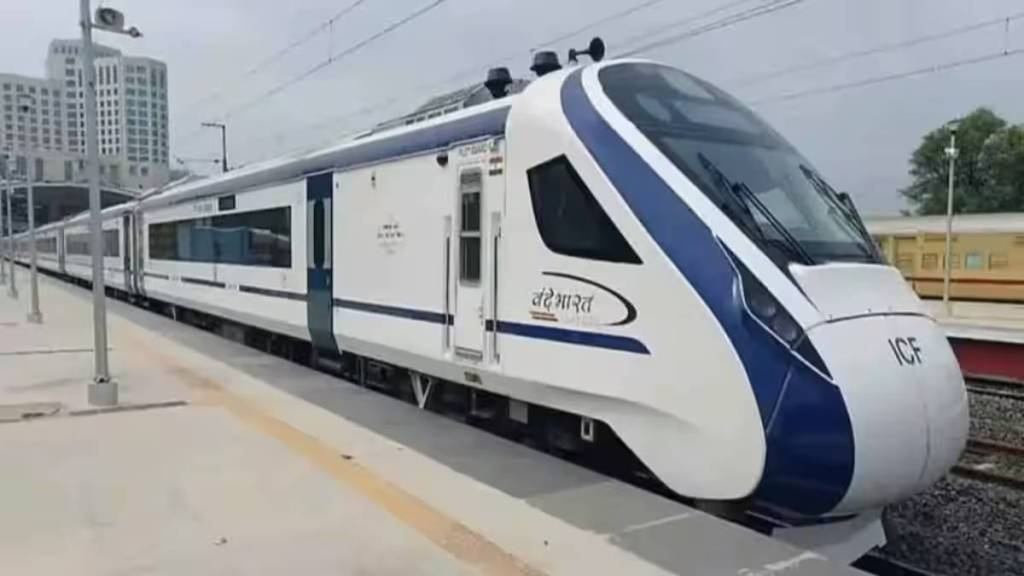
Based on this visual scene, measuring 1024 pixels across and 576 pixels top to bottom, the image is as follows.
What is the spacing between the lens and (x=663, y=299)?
4.83 m

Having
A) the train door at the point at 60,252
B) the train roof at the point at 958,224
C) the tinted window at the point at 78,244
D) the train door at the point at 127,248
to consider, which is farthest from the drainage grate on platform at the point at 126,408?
the train door at the point at 60,252

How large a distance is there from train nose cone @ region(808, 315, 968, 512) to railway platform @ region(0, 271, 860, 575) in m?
0.60

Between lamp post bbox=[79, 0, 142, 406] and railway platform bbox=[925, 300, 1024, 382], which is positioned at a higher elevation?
lamp post bbox=[79, 0, 142, 406]

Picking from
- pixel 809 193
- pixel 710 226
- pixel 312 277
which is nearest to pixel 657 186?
pixel 710 226

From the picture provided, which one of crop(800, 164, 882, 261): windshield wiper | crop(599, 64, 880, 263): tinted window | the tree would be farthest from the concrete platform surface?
the tree

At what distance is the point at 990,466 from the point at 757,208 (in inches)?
201

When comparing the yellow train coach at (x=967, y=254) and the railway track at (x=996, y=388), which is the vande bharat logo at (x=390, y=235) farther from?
the yellow train coach at (x=967, y=254)

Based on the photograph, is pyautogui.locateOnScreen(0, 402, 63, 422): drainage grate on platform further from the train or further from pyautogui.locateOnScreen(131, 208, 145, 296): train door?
pyautogui.locateOnScreen(131, 208, 145, 296): train door

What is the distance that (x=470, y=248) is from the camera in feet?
21.8

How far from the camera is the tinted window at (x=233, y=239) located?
10.9 m

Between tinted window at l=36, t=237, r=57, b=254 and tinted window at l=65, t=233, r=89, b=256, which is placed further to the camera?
tinted window at l=36, t=237, r=57, b=254

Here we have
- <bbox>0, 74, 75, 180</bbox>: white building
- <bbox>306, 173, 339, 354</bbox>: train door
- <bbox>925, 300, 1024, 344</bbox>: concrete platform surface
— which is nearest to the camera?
<bbox>306, 173, 339, 354</bbox>: train door

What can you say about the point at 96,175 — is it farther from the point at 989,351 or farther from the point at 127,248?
the point at 127,248

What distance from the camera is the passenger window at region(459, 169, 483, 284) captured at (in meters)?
6.53
